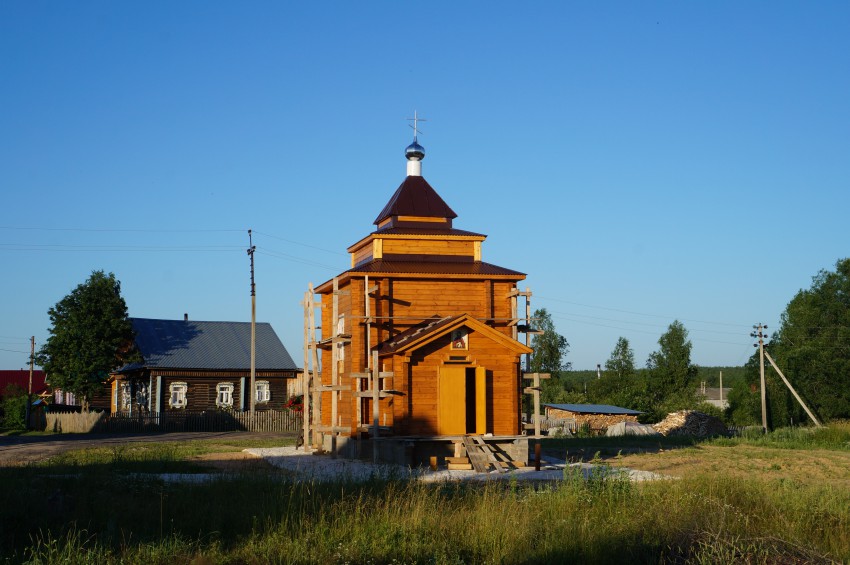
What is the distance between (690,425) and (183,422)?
81.4ft

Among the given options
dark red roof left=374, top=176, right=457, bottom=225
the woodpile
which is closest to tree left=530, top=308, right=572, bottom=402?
the woodpile

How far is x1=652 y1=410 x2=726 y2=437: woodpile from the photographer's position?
158ft

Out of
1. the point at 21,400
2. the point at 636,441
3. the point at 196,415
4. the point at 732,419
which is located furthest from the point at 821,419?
the point at 21,400

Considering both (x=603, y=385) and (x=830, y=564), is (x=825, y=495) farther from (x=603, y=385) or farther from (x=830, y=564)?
(x=603, y=385)

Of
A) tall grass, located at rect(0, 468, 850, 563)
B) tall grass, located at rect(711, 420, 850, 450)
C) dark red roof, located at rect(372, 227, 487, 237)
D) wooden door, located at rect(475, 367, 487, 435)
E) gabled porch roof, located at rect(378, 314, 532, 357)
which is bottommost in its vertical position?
tall grass, located at rect(711, 420, 850, 450)

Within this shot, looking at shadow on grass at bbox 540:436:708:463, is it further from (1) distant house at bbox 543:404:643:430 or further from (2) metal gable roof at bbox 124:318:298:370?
(2) metal gable roof at bbox 124:318:298:370

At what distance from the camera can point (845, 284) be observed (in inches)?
2547

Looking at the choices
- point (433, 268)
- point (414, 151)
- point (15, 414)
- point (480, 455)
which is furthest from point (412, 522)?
point (15, 414)

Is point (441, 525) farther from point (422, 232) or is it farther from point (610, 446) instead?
point (610, 446)

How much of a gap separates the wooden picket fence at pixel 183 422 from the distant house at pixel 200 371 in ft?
5.07

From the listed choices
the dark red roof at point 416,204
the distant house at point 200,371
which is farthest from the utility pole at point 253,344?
the dark red roof at point 416,204

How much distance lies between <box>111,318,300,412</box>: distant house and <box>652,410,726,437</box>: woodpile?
18.8 meters

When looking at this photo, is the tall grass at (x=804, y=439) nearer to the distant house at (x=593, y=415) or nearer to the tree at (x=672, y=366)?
the distant house at (x=593, y=415)

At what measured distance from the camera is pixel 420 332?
25.0 metres
